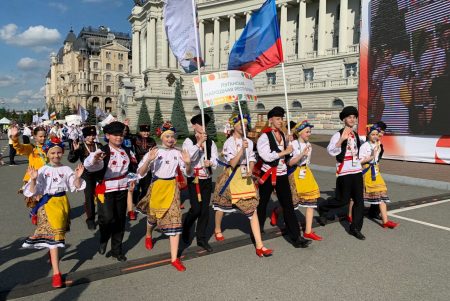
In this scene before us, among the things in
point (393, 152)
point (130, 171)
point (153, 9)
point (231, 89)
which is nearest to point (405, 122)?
point (393, 152)

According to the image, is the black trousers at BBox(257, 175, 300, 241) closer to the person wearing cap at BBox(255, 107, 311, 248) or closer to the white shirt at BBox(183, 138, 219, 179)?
the person wearing cap at BBox(255, 107, 311, 248)

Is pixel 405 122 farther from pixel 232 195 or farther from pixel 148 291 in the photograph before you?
pixel 148 291

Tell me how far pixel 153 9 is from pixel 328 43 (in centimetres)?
3444

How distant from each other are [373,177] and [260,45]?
3141mm

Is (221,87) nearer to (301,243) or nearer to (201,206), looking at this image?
(201,206)

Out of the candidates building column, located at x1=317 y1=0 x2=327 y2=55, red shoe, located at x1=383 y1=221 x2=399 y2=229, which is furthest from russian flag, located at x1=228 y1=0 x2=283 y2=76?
building column, located at x1=317 y1=0 x2=327 y2=55

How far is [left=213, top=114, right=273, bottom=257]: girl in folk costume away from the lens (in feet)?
16.0

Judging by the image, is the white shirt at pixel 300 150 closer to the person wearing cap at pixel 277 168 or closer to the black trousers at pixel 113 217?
the person wearing cap at pixel 277 168

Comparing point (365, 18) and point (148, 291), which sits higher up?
point (365, 18)

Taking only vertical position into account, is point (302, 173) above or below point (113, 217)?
above

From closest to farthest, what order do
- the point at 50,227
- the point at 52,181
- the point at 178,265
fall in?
the point at 50,227 → the point at 52,181 → the point at 178,265

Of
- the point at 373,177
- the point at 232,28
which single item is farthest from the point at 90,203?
the point at 232,28

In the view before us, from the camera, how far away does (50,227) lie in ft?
13.3

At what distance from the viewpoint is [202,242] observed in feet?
16.7
